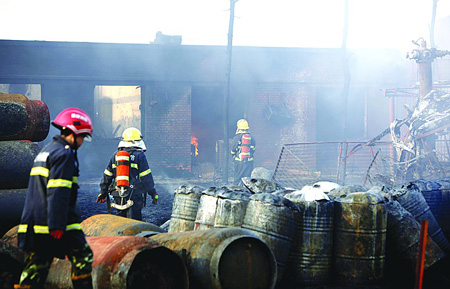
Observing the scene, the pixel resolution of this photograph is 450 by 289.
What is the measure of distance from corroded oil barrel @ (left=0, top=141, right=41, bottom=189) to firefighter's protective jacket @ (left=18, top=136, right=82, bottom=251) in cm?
272

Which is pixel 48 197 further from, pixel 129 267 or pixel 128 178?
pixel 128 178

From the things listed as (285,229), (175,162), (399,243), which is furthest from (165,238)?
(175,162)

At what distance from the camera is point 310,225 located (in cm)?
535

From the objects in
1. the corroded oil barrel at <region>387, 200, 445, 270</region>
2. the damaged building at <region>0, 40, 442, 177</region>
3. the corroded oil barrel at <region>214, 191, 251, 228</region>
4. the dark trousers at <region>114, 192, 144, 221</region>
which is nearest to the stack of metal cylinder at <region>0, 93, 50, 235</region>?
the dark trousers at <region>114, 192, 144, 221</region>

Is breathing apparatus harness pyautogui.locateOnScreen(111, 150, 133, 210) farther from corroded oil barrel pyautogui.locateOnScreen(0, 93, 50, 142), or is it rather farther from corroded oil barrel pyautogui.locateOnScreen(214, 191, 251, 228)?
corroded oil barrel pyautogui.locateOnScreen(214, 191, 251, 228)

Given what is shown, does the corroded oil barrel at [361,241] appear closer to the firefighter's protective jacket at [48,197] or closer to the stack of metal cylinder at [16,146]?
the firefighter's protective jacket at [48,197]

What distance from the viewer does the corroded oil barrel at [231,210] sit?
5.41m

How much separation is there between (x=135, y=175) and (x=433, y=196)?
4.11 meters

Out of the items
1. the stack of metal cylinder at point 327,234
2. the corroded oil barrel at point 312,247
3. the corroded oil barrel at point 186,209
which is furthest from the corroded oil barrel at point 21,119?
the corroded oil barrel at point 312,247

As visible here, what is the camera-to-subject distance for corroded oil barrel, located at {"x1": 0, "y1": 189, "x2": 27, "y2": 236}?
19.4ft

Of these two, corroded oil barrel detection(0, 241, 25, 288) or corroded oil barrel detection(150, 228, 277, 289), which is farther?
corroded oil barrel detection(0, 241, 25, 288)

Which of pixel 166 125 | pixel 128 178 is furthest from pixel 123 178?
pixel 166 125

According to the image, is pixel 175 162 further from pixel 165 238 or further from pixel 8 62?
pixel 165 238

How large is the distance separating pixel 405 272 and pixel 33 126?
485cm
